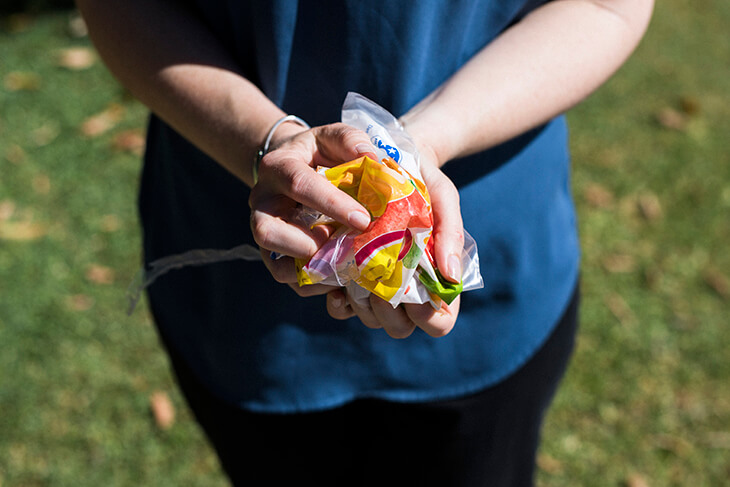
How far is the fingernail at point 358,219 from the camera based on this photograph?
31.0 inches

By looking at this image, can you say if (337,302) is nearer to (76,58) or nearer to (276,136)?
(276,136)

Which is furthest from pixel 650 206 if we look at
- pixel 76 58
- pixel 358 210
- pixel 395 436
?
pixel 76 58

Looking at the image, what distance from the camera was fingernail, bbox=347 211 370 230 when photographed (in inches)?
31.0

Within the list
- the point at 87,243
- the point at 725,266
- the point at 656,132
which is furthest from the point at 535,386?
the point at 656,132

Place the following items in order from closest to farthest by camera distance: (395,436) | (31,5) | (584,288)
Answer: (395,436) → (584,288) → (31,5)

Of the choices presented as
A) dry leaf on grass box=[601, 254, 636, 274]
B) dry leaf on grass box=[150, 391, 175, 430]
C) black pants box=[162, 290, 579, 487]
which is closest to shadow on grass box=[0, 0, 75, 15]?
dry leaf on grass box=[150, 391, 175, 430]

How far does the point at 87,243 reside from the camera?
3.12 meters

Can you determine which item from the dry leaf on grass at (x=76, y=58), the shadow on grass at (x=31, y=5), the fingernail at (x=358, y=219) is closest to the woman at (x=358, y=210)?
the fingernail at (x=358, y=219)

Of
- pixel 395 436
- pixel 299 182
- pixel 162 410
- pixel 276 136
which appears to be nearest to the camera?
pixel 299 182

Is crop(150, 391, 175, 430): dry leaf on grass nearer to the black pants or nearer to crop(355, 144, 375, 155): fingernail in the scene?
the black pants

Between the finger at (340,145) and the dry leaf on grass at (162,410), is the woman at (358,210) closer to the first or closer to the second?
the finger at (340,145)

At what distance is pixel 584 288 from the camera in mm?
2963

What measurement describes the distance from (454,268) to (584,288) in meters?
2.33

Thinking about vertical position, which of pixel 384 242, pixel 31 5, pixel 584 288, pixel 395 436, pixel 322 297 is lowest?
pixel 31 5
